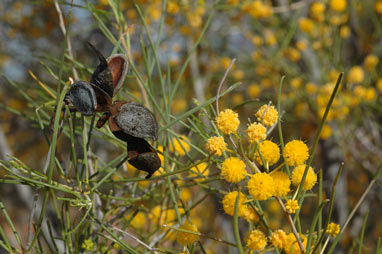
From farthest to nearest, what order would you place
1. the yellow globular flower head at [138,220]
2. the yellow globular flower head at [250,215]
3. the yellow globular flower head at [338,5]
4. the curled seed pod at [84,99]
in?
the yellow globular flower head at [338,5] < the yellow globular flower head at [138,220] < the yellow globular flower head at [250,215] < the curled seed pod at [84,99]

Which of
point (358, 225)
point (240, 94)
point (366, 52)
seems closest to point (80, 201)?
point (358, 225)

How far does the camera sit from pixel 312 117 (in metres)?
2.04

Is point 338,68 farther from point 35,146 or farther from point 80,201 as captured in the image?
point 35,146

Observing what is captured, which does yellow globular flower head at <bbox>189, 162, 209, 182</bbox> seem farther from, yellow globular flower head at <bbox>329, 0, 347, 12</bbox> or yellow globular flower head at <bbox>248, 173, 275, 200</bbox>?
yellow globular flower head at <bbox>329, 0, 347, 12</bbox>

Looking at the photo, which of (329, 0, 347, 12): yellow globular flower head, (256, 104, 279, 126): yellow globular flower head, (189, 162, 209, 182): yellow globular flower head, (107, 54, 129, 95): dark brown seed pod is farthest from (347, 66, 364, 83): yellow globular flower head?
(107, 54, 129, 95): dark brown seed pod

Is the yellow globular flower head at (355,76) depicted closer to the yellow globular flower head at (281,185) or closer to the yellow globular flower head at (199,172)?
the yellow globular flower head at (199,172)

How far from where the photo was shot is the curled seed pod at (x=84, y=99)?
1.60 feet

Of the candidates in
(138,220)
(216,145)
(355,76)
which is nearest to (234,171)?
(216,145)

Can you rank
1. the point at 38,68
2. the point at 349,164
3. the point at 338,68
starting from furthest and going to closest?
the point at 38,68
the point at 349,164
the point at 338,68

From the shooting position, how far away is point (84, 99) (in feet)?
1.60

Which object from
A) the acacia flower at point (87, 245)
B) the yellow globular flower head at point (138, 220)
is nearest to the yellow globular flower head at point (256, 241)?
the acacia flower at point (87, 245)

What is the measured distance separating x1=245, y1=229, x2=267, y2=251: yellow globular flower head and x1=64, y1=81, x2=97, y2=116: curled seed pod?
0.30 metres

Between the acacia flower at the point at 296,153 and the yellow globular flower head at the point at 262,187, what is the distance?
5 centimetres

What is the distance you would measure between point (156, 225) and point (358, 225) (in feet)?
4.92
